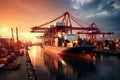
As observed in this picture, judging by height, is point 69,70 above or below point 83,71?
above

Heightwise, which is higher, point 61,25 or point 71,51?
point 61,25

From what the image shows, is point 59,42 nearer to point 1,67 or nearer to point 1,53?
point 1,53

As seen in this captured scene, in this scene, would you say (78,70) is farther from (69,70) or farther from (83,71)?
(69,70)

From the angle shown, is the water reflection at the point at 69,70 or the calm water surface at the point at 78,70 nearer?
the calm water surface at the point at 78,70

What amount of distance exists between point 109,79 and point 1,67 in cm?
1934

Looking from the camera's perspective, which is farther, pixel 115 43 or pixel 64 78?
pixel 115 43

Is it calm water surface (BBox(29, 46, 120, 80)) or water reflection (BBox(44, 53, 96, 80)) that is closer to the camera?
calm water surface (BBox(29, 46, 120, 80))

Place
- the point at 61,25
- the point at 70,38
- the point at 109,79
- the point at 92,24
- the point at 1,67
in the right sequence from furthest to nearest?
the point at 92,24, the point at 61,25, the point at 70,38, the point at 1,67, the point at 109,79

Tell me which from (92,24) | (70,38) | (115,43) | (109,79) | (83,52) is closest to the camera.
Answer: (109,79)

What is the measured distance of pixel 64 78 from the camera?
20.1 m

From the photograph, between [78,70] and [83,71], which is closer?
[83,71]

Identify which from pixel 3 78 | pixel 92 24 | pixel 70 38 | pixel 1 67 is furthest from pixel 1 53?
pixel 92 24

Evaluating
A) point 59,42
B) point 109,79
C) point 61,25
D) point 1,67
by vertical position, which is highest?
point 61,25

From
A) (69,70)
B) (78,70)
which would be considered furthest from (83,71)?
(69,70)
